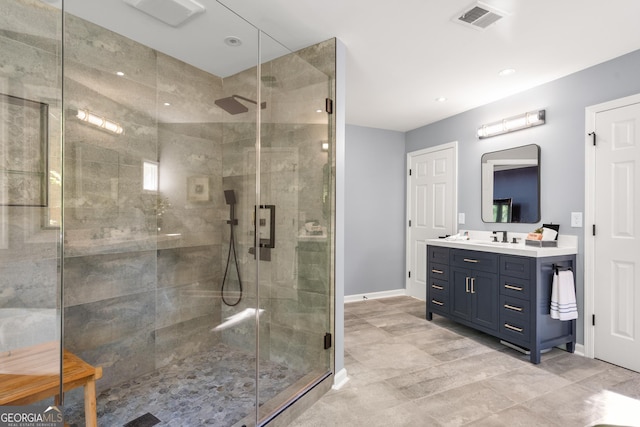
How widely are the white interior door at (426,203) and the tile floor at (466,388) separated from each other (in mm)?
1473

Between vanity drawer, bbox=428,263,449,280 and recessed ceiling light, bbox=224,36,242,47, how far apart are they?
2.88m

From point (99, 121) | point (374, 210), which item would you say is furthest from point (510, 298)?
point (99, 121)

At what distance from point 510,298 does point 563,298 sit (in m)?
0.37

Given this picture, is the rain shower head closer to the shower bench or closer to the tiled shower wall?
the tiled shower wall

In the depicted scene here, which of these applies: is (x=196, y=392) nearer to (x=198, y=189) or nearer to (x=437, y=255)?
(x=198, y=189)

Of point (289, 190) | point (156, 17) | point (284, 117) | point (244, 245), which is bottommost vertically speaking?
point (244, 245)

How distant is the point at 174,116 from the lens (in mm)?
2420

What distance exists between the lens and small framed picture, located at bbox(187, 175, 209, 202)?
2448 mm

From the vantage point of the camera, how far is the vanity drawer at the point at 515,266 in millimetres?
2650

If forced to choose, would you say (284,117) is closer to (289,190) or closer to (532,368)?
(289,190)

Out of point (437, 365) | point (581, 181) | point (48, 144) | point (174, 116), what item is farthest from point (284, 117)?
point (581, 181)

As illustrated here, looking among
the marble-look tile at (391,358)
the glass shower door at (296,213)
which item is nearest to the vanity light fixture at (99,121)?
the glass shower door at (296,213)

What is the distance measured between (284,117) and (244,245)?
97 centimetres

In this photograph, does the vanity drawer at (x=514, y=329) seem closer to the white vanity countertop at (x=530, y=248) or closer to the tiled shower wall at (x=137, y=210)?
the white vanity countertop at (x=530, y=248)
